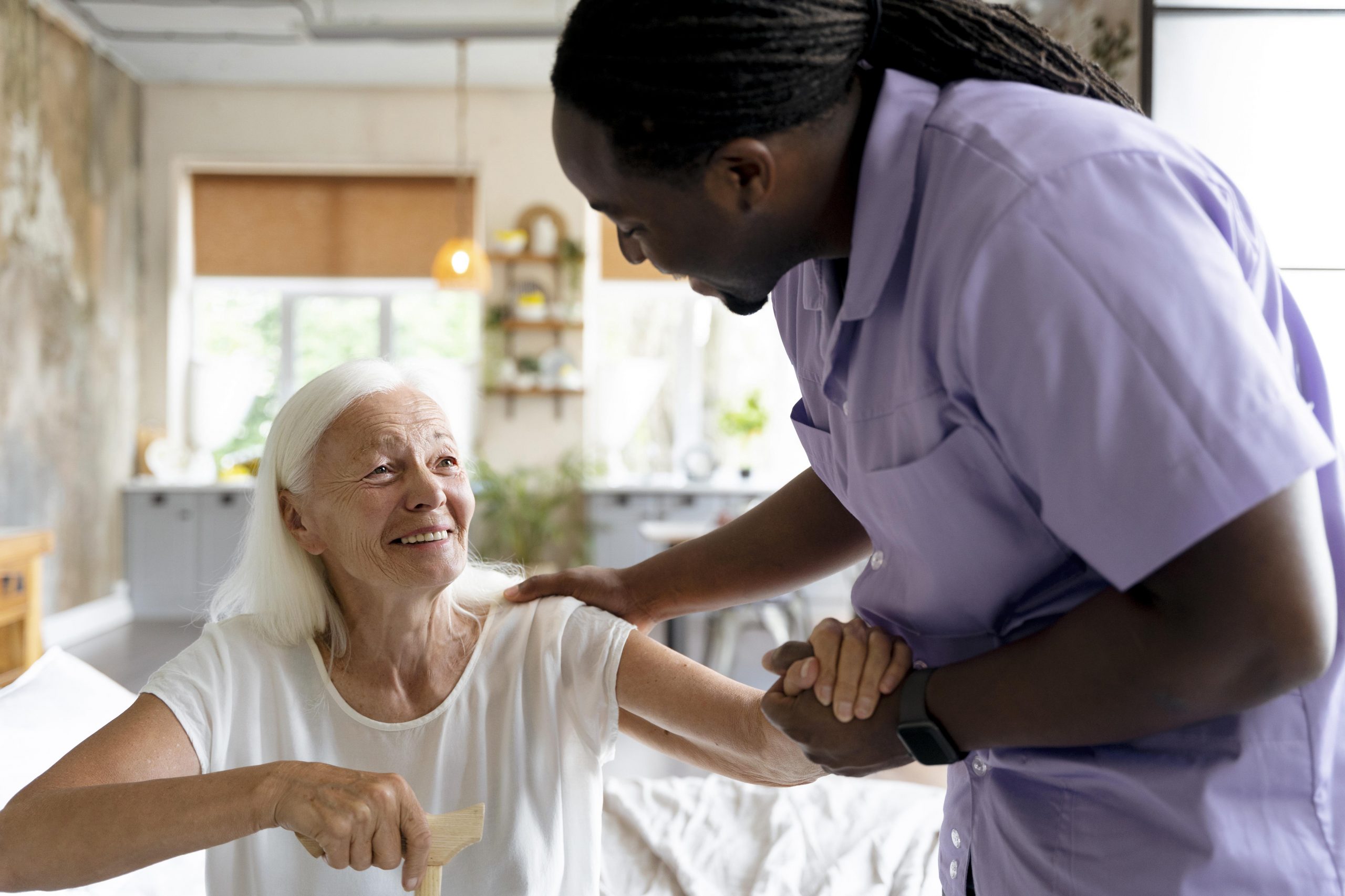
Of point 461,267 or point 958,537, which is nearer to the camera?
point 958,537

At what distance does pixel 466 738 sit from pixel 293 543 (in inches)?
16.7

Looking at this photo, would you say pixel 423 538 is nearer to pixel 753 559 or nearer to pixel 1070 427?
pixel 753 559

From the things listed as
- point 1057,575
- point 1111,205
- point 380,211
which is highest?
point 380,211

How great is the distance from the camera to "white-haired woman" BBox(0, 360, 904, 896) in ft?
4.87

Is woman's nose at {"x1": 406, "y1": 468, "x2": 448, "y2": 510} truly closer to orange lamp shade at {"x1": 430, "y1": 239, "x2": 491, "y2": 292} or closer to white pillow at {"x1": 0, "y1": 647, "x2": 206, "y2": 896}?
white pillow at {"x1": 0, "y1": 647, "x2": 206, "y2": 896}

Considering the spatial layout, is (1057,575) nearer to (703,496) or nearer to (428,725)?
(428,725)

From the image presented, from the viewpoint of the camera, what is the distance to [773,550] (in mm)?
1393

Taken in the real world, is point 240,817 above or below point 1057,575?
below

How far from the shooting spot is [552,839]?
5.08ft

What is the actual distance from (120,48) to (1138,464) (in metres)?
7.84

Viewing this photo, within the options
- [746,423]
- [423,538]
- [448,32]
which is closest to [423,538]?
[423,538]

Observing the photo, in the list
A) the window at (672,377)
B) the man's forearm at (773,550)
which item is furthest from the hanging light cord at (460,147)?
the man's forearm at (773,550)

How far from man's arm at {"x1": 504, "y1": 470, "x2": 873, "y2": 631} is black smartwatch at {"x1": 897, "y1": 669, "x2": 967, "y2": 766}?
21.0 inches

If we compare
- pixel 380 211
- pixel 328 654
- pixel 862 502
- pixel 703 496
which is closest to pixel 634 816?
pixel 328 654
